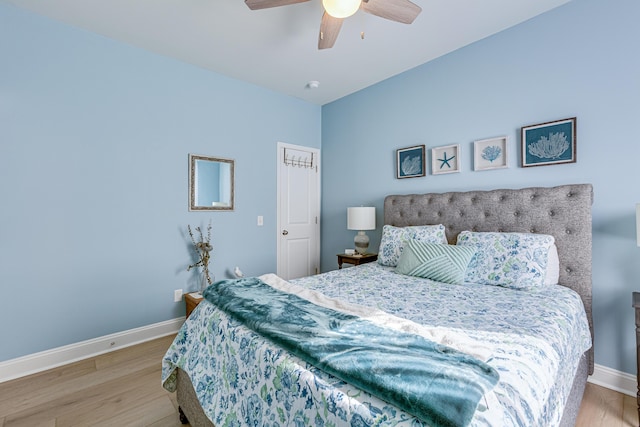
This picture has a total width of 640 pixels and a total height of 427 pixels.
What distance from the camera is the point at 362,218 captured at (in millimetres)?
3168

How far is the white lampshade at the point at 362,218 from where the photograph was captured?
10.4 ft

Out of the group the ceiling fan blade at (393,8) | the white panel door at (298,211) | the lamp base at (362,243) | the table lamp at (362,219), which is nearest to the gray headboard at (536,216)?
the table lamp at (362,219)

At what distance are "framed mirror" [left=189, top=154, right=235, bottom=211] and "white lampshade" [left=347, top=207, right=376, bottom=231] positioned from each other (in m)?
1.37

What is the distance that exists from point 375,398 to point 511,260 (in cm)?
168

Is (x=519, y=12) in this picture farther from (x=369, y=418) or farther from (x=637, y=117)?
(x=369, y=418)

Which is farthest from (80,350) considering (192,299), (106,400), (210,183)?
(210,183)

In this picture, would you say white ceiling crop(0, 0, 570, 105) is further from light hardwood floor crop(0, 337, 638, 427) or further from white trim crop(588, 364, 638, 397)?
light hardwood floor crop(0, 337, 638, 427)

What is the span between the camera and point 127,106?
2598 mm

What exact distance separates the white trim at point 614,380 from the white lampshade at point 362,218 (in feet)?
6.68

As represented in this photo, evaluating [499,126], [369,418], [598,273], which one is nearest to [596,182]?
[598,273]

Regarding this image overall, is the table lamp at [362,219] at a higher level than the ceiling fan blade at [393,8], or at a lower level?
lower

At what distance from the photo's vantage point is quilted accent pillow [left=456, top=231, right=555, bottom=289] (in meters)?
1.89

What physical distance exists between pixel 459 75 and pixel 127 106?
305cm

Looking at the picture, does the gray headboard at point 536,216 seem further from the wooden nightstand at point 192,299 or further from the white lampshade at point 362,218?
the wooden nightstand at point 192,299
